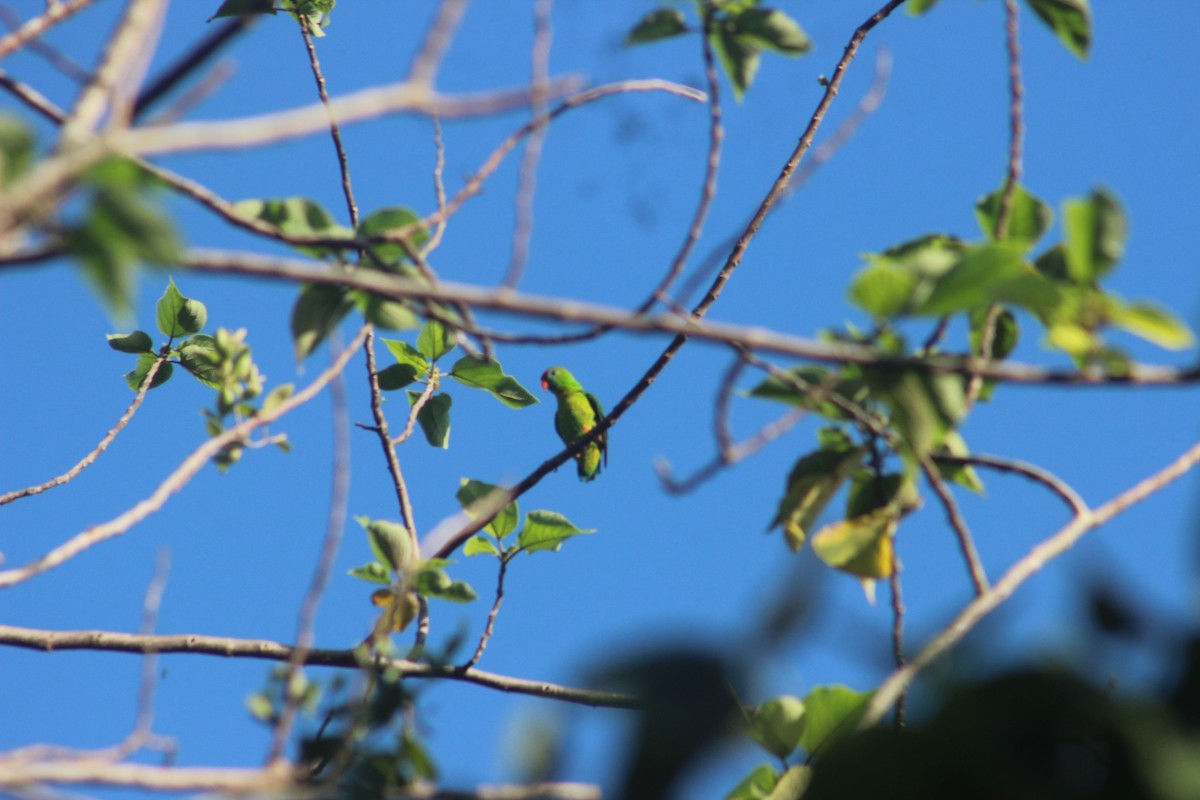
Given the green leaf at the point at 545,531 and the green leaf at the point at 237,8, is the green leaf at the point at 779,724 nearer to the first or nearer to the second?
the green leaf at the point at 545,531

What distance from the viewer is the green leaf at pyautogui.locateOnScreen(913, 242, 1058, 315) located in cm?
98

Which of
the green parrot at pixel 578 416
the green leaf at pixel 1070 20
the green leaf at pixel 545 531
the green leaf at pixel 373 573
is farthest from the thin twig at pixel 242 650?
the green parrot at pixel 578 416

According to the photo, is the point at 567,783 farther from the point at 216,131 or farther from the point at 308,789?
the point at 216,131

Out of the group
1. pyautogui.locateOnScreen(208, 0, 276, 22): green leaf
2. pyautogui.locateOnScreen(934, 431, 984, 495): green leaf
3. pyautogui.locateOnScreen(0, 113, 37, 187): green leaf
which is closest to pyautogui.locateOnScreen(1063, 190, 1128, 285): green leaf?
pyautogui.locateOnScreen(934, 431, 984, 495): green leaf

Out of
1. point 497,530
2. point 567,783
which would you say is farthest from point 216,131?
point 497,530

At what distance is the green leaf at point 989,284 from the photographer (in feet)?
3.21

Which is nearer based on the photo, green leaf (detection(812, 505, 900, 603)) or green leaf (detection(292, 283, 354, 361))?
green leaf (detection(292, 283, 354, 361))

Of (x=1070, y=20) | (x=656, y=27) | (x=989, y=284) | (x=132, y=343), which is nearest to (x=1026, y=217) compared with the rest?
(x=1070, y=20)

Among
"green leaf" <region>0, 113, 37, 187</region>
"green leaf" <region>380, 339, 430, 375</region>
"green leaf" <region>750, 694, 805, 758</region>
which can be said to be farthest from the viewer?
"green leaf" <region>380, 339, 430, 375</region>

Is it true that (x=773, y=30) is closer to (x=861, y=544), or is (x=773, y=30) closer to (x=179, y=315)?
(x=861, y=544)

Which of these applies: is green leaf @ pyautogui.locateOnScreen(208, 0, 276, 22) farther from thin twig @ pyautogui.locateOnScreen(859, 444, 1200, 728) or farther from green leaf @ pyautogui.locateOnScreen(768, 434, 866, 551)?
thin twig @ pyautogui.locateOnScreen(859, 444, 1200, 728)

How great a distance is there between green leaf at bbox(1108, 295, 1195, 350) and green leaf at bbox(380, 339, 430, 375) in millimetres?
1522

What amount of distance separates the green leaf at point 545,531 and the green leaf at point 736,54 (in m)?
Answer: 0.91

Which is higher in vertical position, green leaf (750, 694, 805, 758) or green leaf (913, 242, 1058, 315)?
green leaf (913, 242, 1058, 315)
